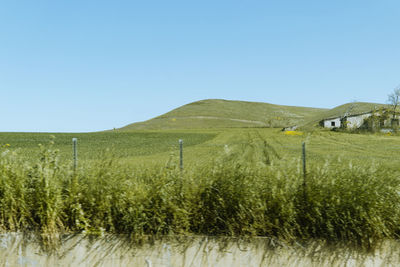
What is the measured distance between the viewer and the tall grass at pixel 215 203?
5094mm

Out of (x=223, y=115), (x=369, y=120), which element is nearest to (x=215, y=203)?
(x=369, y=120)

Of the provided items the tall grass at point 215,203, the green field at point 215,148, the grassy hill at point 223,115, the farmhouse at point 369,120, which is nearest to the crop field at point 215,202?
the tall grass at point 215,203

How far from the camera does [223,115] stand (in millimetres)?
105375

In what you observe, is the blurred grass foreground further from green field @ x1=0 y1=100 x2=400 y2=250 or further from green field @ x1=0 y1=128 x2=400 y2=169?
green field @ x1=0 y1=128 x2=400 y2=169

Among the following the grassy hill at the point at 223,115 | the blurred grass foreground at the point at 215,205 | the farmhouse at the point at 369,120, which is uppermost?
the grassy hill at the point at 223,115

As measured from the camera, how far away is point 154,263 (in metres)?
5.00

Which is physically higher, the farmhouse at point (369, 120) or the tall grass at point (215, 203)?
the farmhouse at point (369, 120)

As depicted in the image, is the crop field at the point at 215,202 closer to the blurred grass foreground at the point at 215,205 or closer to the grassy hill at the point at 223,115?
the blurred grass foreground at the point at 215,205

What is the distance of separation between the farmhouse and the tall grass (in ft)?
150

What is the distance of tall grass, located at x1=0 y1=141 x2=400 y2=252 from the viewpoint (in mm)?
5094

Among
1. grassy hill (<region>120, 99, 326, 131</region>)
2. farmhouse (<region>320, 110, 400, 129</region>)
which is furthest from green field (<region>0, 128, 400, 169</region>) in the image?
grassy hill (<region>120, 99, 326, 131</region>)

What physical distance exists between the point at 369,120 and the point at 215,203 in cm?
4914

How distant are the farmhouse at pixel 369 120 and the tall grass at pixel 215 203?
150 feet

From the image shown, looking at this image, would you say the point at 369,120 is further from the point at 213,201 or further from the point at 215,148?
the point at 213,201
